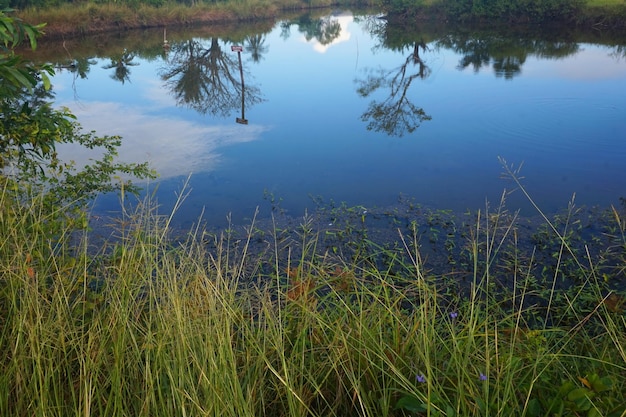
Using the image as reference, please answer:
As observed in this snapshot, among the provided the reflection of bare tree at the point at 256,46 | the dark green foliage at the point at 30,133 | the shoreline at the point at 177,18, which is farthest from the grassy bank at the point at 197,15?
the dark green foliage at the point at 30,133

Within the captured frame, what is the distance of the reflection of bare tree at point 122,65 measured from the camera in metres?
11.8

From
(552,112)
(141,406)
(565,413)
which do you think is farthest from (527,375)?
(552,112)

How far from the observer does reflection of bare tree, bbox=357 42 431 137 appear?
7883mm

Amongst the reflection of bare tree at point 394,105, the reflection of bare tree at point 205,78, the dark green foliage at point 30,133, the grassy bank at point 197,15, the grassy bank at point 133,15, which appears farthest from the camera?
the grassy bank at point 133,15

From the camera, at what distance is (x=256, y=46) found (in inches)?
649

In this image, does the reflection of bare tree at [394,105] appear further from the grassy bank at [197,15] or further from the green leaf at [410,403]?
the grassy bank at [197,15]

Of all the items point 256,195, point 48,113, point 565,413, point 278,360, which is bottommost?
point 256,195

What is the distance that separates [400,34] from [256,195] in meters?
14.6

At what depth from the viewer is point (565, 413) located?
4.35 ft

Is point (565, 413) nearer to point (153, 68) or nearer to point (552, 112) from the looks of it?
point (552, 112)

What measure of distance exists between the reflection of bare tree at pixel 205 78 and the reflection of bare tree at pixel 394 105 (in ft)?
7.70

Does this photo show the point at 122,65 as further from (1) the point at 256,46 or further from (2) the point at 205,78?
(1) the point at 256,46

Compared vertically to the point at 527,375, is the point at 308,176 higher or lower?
lower

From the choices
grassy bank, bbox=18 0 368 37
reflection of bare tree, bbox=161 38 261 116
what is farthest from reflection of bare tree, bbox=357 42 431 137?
grassy bank, bbox=18 0 368 37
